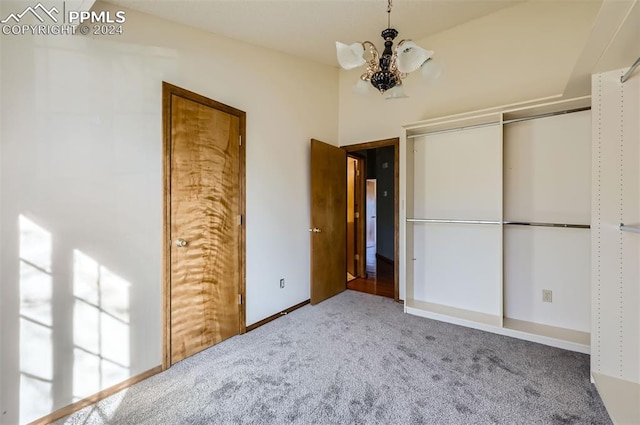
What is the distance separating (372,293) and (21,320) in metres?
3.60

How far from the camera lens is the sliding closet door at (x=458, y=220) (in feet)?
10.2

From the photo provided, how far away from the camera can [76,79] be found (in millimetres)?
1833

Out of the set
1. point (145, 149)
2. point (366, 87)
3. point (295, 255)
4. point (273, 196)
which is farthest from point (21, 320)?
point (366, 87)

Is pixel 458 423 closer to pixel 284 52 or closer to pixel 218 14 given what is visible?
pixel 218 14

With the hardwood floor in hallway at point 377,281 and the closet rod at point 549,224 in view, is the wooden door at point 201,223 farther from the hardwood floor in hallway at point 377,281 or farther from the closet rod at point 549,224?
the closet rod at point 549,224

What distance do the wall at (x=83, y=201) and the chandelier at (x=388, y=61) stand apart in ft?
4.90

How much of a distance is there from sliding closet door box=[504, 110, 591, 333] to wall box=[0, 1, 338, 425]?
3.13 metres

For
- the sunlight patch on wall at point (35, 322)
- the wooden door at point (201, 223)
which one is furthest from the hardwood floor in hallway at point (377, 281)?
the sunlight patch on wall at point (35, 322)

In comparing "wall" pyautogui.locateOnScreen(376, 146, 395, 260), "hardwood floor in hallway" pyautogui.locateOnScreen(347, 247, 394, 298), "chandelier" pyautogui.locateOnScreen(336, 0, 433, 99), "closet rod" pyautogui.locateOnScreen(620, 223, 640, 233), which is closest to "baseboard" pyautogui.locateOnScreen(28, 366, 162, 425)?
"chandelier" pyautogui.locateOnScreen(336, 0, 433, 99)

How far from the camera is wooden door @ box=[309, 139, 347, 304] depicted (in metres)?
3.65

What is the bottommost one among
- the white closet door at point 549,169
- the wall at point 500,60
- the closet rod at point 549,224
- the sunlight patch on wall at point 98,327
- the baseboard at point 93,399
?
the baseboard at point 93,399

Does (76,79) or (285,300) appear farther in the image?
(285,300)

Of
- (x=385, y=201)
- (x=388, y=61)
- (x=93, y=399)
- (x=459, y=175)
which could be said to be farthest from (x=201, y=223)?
(x=385, y=201)

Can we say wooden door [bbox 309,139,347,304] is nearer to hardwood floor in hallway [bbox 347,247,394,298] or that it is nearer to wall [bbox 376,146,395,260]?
hardwood floor in hallway [bbox 347,247,394,298]
